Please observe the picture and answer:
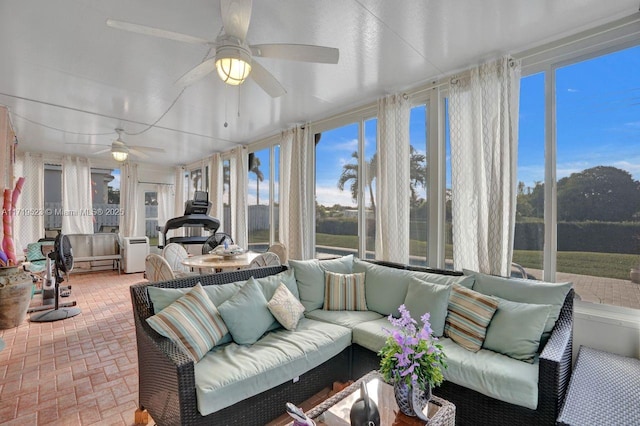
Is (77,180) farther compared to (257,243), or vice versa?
(77,180)

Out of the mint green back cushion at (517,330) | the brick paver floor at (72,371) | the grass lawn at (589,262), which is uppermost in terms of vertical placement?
the grass lawn at (589,262)

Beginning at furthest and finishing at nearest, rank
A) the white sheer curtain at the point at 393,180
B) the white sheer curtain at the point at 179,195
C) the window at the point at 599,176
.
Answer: the white sheer curtain at the point at 179,195 < the white sheer curtain at the point at 393,180 < the window at the point at 599,176

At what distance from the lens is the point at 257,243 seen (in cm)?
600

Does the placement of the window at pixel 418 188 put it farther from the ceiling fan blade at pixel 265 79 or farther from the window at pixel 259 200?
the window at pixel 259 200

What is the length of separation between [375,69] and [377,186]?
132cm

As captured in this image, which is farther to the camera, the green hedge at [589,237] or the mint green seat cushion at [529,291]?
the green hedge at [589,237]

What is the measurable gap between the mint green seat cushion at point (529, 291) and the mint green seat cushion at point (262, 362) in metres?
1.13

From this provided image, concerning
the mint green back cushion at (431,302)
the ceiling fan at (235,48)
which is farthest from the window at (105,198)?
the mint green back cushion at (431,302)

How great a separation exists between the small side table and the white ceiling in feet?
8.11

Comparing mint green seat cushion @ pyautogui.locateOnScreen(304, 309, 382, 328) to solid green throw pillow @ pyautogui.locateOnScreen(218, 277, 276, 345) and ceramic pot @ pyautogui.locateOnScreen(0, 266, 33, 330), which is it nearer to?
solid green throw pillow @ pyautogui.locateOnScreen(218, 277, 276, 345)

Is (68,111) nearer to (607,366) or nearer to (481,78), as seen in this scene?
(481,78)

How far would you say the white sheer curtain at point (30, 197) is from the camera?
20.6 ft

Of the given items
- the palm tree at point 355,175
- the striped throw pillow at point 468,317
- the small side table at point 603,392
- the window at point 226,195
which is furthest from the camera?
the window at point 226,195

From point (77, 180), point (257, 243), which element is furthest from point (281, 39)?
point (77, 180)
